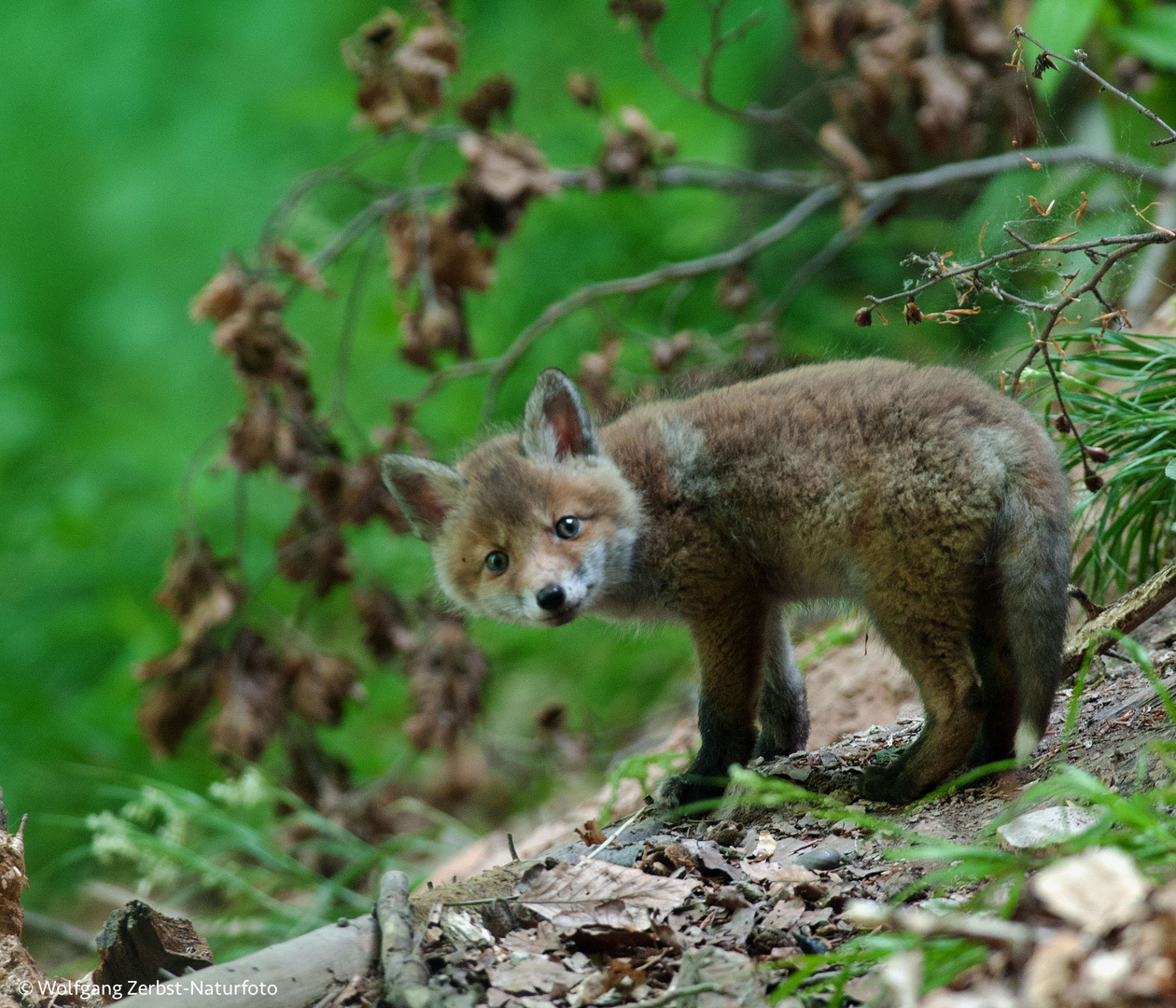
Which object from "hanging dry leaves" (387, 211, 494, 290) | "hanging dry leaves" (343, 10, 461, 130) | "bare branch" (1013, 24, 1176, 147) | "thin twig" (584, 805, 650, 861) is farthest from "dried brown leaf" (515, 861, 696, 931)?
"hanging dry leaves" (343, 10, 461, 130)

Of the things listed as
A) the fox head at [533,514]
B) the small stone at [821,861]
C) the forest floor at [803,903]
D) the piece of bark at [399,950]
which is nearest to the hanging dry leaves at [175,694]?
the fox head at [533,514]

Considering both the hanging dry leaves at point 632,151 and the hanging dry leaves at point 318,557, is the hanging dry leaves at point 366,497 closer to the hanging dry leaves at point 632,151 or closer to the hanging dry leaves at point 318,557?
the hanging dry leaves at point 318,557

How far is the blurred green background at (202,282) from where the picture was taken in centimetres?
668

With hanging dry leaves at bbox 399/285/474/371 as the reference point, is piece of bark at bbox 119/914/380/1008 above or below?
below

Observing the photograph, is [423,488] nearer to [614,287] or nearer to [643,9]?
[614,287]


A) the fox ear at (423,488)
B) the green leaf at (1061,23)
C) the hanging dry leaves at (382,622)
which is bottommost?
the fox ear at (423,488)

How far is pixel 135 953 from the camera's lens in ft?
6.45

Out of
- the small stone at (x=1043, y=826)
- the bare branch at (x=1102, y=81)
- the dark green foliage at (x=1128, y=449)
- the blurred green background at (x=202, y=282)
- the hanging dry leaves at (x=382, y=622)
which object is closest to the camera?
the small stone at (x=1043, y=826)

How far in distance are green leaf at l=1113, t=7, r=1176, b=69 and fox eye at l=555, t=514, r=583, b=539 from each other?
9.06ft

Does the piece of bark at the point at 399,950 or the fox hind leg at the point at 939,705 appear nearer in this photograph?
the piece of bark at the point at 399,950

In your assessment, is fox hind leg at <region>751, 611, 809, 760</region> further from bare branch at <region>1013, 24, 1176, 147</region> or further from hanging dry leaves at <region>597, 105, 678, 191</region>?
hanging dry leaves at <region>597, 105, 678, 191</region>

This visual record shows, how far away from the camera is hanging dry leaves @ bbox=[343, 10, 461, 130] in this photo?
431 cm

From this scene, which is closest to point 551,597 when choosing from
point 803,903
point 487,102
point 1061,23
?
point 803,903

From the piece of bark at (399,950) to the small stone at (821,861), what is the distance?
87 centimetres
